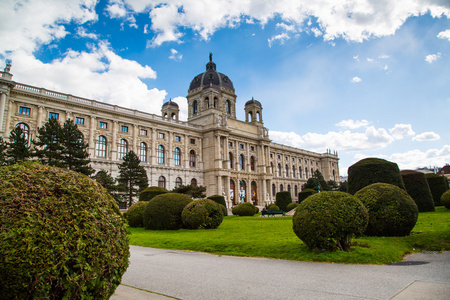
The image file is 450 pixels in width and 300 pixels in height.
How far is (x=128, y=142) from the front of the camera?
142 feet

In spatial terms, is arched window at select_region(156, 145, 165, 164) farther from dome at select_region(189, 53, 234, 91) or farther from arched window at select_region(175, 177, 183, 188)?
dome at select_region(189, 53, 234, 91)

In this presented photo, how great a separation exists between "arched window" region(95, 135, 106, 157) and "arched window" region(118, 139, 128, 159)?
232 cm

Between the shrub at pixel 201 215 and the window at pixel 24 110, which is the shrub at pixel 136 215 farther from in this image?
the window at pixel 24 110

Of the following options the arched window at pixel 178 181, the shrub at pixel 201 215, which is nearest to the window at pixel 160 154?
the arched window at pixel 178 181

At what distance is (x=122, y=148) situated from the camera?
A: 140 feet

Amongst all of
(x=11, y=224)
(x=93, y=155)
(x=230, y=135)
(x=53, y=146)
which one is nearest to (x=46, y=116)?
(x=93, y=155)

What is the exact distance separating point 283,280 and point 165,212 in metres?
12.6

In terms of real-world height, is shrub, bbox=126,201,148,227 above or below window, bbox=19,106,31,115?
below

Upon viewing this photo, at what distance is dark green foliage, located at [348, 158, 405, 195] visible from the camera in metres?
16.7

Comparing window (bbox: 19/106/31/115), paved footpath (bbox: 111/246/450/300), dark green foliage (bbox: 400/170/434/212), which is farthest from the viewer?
window (bbox: 19/106/31/115)

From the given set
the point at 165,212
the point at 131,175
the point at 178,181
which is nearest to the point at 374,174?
the point at 165,212

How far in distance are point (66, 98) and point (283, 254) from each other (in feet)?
122

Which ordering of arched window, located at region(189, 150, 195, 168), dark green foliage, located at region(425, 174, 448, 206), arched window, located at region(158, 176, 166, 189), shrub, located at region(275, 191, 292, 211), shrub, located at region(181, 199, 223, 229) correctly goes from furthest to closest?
arched window, located at region(189, 150, 195, 168) < arched window, located at region(158, 176, 166, 189) < shrub, located at region(275, 191, 292, 211) < dark green foliage, located at region(425, 174, 448, 206) < shrub, located at region(181, 199, 223, 229)

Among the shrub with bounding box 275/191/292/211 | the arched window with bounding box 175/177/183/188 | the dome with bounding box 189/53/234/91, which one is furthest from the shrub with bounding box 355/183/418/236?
the dome with bounding box 189/53/234/91
